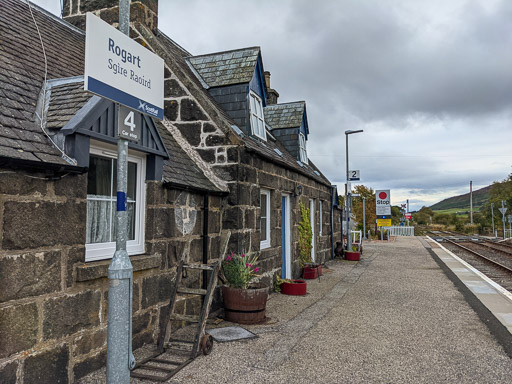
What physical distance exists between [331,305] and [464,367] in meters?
3.21

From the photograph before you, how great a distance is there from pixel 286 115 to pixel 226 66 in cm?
453

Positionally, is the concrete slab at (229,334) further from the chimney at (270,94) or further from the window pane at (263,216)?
the chimney at (270,94)

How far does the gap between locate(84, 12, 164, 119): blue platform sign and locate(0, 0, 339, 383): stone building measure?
41.4 inches

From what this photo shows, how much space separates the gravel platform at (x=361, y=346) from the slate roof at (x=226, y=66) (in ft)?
16.2

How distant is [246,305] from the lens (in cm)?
620

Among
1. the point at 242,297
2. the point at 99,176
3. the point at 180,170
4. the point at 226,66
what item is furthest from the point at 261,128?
the point at 99,176

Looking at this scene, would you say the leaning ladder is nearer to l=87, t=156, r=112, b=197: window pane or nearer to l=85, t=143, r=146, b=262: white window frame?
l=85, t=143, r=146, b=262: white window frame

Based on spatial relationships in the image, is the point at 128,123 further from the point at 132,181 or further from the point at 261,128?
the point at 261,128

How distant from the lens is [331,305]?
7625 millimetres

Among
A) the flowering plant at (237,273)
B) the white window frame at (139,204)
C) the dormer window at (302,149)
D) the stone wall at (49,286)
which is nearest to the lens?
the stone wall at (49,286)

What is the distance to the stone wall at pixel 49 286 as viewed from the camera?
3275mm

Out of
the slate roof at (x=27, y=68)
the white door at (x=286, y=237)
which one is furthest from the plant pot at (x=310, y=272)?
the slate roof at (x=27, y=68)

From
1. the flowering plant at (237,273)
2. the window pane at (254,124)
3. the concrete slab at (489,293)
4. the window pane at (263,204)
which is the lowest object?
the concrete slab at (489,293)

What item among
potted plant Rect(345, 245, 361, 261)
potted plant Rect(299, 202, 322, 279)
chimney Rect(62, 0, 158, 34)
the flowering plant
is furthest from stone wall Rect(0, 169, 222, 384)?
potted plant Rect(345, 245, 361, 261)
